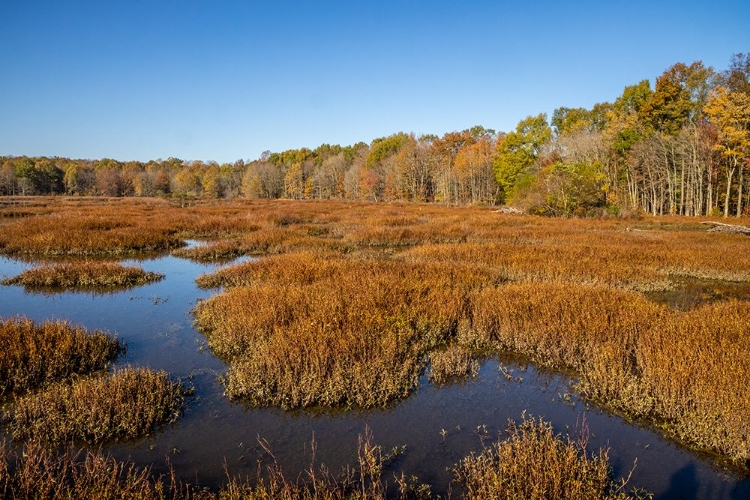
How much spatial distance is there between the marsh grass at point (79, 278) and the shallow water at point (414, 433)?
739 centimetres

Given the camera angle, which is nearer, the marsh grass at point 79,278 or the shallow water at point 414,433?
the shallow water at point 414,433

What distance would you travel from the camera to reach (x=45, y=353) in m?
7.06

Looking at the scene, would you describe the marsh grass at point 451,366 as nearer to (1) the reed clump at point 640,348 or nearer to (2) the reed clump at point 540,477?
(1) the reed clump at point 640,348

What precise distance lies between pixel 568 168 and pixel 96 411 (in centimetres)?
3916

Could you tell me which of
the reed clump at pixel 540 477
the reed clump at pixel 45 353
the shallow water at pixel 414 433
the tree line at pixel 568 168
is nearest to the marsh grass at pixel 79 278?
the reed clump at pixel 45 353

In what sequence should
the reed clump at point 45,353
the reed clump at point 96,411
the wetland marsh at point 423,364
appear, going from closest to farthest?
the wetland marsh at point 423,364
the reed clump at point 96,411
the reed clump at point 45,353

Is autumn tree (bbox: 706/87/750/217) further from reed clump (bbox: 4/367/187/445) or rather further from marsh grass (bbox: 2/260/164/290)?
reed clump (bbox: 4/367/187/445)

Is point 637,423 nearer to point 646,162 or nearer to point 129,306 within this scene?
point 129,306

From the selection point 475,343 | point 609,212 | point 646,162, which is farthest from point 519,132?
point 475,343

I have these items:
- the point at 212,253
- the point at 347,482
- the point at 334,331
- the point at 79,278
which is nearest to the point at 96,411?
the point at 347,482

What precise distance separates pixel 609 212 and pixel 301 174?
3014 inches

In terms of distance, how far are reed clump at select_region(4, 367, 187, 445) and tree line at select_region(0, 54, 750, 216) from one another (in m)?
37.7

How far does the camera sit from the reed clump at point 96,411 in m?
5.24

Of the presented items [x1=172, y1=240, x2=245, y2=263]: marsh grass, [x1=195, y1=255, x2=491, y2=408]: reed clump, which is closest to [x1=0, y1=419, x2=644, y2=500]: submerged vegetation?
[x1=195, y1=255, x2=491, y2=408]: reed clump
